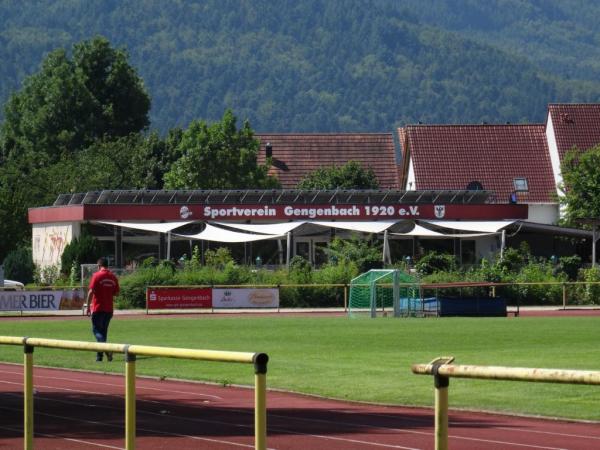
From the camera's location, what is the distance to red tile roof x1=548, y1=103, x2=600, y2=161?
3524 inches

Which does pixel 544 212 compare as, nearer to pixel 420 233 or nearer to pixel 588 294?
pixel 420 233

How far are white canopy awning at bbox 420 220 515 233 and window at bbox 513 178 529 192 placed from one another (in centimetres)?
2030

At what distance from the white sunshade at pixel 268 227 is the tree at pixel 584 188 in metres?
16.8

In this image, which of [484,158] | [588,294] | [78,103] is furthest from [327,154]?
[588,294]

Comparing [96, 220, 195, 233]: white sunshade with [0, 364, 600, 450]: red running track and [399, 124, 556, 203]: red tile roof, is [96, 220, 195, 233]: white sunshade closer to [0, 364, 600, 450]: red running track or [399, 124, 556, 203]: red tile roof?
[399, 124, 556, 203]: red tile roof

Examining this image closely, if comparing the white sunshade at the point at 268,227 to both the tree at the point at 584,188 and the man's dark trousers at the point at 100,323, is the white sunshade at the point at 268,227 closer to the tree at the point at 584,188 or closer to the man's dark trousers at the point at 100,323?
the tree at the point at 584,188

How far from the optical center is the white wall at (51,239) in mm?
68312

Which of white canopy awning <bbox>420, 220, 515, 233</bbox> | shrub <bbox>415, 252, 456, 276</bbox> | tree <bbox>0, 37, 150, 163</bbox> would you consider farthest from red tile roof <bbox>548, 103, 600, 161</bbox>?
tree <bbox>0, 37, 150, 163</bbox>

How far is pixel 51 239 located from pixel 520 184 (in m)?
30.9

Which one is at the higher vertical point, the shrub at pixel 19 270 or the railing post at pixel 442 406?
the shrub at pixel 19 270

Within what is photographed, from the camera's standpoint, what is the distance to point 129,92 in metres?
122

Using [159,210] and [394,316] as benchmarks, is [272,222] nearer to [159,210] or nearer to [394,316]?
[159,210]

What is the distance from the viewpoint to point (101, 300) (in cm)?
2775

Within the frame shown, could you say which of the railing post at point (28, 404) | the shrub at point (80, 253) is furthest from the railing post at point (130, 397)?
the shrub at point (80, 253)
